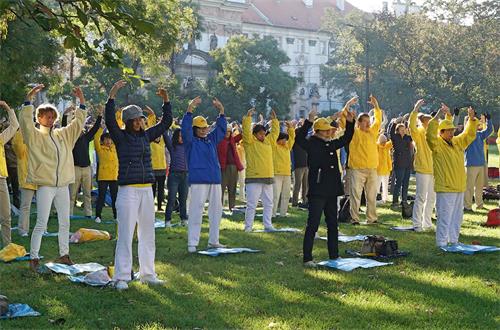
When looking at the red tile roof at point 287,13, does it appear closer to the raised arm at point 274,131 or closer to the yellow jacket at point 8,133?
the raised arm at point 274,131

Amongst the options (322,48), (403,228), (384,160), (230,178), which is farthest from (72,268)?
(322,48)

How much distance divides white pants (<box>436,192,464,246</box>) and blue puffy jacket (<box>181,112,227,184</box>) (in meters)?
3.49

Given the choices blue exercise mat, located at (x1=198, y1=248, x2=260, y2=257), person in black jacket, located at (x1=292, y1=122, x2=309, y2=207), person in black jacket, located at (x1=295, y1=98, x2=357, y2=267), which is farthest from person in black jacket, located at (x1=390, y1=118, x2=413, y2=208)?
Result: person in black jacket, located at (x1=295, y1=98, x2=357, y2=267)

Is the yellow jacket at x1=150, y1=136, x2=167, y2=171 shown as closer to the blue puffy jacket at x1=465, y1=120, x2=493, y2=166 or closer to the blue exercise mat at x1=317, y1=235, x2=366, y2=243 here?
the blue exercise mat at x1=317, y1=235, x2=366, y2=243

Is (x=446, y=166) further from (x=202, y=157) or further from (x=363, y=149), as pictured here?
(x=202, y=157)

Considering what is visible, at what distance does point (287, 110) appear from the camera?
69.9 m

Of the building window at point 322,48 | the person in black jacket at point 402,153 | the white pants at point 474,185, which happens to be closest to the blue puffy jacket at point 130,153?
the person in black jacket at point 402,153

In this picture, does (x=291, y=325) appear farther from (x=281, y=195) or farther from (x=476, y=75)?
(x=476, y=75)

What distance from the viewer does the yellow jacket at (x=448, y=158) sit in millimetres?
11805

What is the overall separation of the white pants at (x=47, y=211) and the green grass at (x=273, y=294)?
43 centimetres

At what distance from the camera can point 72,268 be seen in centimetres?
1026

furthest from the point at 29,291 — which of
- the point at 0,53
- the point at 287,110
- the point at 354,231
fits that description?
the point at 287,110

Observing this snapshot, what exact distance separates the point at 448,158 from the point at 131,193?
17.2 feet

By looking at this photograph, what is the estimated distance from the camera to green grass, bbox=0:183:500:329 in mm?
7508
